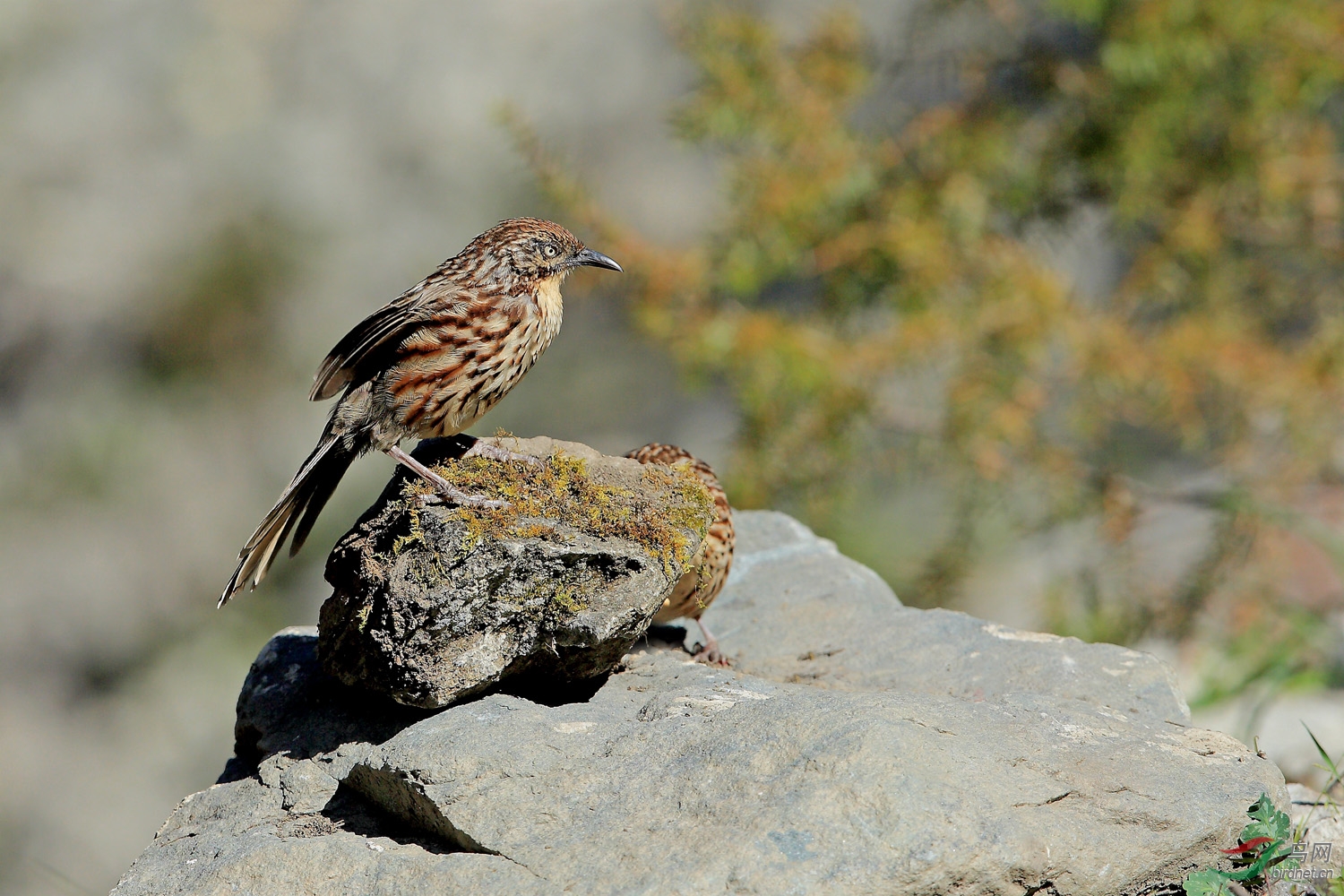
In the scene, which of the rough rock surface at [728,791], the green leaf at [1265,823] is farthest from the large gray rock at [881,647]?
the green leaf at [1265,823]

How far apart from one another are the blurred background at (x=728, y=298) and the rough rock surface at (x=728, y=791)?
74.3 inches

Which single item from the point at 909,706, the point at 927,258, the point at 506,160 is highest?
the point at 506,160

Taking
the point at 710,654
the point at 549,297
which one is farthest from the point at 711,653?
the point at 549,297

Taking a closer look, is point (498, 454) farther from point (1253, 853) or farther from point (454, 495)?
point (1253, 853)

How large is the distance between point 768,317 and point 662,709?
3.28m

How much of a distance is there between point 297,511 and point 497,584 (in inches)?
44.7

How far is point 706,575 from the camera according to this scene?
4.54 metres

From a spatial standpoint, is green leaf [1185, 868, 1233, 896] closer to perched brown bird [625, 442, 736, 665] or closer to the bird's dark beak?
perched brown bird [625, 442, 736, 665]

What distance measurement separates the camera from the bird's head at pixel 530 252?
4867 mm

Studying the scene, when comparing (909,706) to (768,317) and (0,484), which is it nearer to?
(768,317)

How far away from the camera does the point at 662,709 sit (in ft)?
12.4

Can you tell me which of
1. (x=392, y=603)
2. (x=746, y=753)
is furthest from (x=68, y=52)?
(x=746, y=753)

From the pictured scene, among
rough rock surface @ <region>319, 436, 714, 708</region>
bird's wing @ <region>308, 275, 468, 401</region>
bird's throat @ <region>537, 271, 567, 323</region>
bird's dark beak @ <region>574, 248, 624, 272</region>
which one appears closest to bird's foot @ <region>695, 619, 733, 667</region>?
rough rock surface @ <region>319, 436, 714, 708</region>

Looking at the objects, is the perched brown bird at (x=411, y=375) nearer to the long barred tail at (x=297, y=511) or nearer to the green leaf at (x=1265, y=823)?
the long barred tail at (x=297, y=511)
